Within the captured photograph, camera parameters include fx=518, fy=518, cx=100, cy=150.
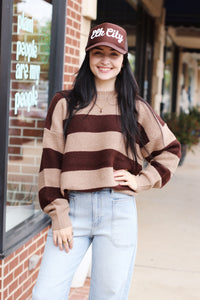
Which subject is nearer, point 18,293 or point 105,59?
point 105,59

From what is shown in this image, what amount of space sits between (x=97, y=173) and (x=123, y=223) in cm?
27

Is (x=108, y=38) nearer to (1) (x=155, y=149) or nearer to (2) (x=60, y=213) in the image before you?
(1) (x=155, y=149)

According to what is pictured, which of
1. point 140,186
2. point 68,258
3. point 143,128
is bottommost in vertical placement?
point 68,258

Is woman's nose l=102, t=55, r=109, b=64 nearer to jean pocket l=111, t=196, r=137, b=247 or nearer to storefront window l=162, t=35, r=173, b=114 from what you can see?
jean pocket l=111, t=196, r=137, b=247

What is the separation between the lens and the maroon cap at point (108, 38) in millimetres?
2523

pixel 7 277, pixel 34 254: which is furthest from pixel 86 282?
pixel 7 277

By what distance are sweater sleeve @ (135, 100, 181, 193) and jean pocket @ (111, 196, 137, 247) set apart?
5.6 inches

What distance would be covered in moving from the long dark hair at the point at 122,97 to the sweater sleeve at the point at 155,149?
6cm

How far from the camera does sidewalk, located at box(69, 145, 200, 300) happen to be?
14.4ft

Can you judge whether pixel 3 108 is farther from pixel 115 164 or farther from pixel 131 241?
pixel 131 241

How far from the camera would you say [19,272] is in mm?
3559

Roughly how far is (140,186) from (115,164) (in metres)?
0.19

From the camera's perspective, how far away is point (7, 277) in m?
3.31

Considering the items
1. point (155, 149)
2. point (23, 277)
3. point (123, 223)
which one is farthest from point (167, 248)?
point (123, 223)
